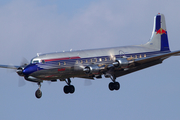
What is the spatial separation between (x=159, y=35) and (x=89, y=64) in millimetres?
12600

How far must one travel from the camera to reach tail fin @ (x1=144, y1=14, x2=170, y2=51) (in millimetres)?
49562

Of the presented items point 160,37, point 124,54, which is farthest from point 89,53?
point 160,37

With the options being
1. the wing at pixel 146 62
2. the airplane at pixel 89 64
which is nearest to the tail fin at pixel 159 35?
the airplane at pixel 89 64

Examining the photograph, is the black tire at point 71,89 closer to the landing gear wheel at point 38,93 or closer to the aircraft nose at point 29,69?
the landing gear wheel at point 38,93

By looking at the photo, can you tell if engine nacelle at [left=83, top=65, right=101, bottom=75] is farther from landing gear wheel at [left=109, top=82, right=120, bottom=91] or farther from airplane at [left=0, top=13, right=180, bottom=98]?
landing gear wheel at [left=109, top=82, right=120, bottom=91]

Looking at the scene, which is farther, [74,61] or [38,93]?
[38,93]

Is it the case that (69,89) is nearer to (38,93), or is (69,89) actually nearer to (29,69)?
(38,93)

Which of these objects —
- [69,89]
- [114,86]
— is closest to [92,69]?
[114,86]

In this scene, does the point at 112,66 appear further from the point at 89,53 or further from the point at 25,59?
the point at 25,59

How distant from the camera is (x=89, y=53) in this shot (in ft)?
141

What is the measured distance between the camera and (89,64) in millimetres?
42344

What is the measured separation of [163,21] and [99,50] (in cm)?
1143

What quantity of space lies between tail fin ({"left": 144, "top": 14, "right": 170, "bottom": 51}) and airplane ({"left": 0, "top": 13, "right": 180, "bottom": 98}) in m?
1.26

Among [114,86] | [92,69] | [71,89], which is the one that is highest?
[92,69]
